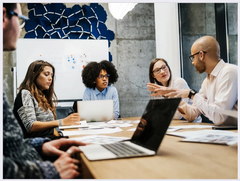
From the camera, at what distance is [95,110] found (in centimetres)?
237

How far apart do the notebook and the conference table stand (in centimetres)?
3

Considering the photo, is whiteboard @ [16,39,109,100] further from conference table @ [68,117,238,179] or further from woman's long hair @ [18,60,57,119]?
conference table @ [68,117,238,179]

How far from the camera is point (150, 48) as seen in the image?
5.00m

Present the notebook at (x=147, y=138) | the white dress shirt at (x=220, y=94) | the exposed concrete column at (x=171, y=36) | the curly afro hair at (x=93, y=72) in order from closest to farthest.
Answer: the notebook at (x=147, y=138) < the white dress shirt at (x=220, y=94) < the curly afro hair at (x=93, y=72) < the exposed concrete column at (x=171, y=36)

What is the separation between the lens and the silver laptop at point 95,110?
2305 mm

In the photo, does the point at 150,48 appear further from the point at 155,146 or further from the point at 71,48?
the point at 155,146

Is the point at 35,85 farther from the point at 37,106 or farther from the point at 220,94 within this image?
the point at 220,94

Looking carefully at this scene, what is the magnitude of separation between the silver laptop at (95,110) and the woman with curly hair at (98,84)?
87 centimetres

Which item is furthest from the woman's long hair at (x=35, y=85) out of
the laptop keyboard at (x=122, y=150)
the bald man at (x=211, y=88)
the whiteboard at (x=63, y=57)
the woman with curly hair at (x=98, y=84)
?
the whiteboard at (x=63, y=57)

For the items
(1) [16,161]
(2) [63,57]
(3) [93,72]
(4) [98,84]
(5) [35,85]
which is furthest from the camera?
(2) [63,57]

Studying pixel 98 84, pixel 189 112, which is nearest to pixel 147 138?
pixel 189 112

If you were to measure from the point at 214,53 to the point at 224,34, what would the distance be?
151 cm

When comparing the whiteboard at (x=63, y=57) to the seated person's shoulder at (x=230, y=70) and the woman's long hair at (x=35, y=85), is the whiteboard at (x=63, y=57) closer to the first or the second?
the woman's long hair at (x=35, y=85)

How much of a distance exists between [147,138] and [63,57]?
379 centimetres
